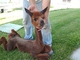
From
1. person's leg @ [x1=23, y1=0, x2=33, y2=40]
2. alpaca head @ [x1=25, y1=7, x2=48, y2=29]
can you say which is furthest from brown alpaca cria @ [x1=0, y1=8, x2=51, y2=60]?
person's leg @ [x1=23, y1=0, x2=33, y2=40]

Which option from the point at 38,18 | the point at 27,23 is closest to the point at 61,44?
the point at 27,23

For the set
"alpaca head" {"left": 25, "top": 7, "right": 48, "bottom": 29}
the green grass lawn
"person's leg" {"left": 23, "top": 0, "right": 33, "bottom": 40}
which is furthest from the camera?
"person's leg" {"left": 23, "top": 0, "right": 33, "bottom": 40}

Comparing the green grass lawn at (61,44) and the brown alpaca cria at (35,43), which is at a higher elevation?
the brown alpaca cria at (35,43)

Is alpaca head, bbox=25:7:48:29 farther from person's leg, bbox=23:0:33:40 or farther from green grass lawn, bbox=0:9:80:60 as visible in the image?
person's leg, bbox=23:0:33:40

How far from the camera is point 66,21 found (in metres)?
5.23

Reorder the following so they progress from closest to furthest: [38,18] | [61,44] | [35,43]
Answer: [38,18], [35,43], [61,44]

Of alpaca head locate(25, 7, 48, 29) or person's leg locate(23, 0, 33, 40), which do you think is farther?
person's leg locate(23, 0, 33, 40)

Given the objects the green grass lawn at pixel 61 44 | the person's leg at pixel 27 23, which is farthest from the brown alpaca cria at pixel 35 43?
the person's leg at pixel 27 23

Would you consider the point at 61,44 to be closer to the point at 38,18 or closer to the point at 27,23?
the point at 27,23

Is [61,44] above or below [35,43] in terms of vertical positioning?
below

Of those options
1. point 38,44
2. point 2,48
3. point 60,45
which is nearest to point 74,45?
point 60,45

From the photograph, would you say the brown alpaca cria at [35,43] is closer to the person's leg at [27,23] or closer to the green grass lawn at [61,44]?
the green grass lawn at [61,44]

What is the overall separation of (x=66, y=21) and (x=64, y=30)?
100 cm

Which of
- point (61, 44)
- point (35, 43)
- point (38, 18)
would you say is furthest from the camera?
point (61, 44)
